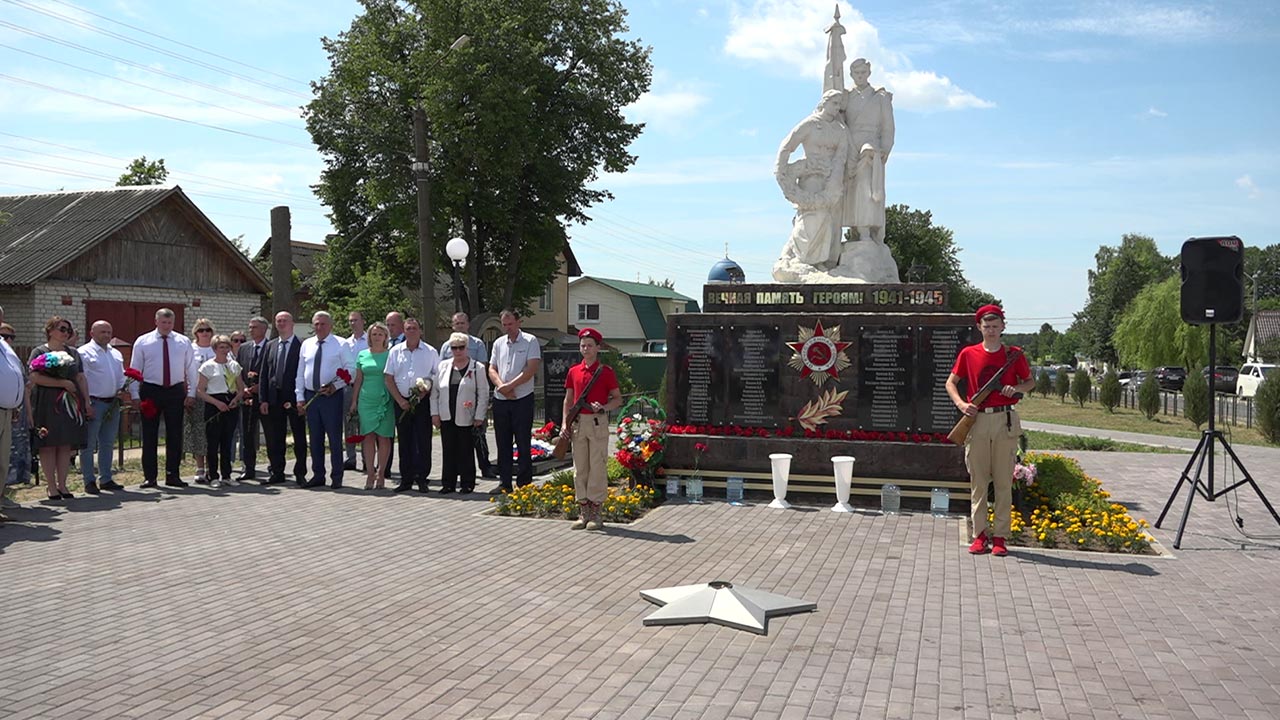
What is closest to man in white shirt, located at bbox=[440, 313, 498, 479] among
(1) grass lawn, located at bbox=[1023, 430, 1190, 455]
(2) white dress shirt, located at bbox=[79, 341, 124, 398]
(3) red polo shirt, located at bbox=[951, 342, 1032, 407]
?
(2) white dress shirt, located at bbox=[79, 341, 124, 398]

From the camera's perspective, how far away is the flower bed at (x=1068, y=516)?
824cm

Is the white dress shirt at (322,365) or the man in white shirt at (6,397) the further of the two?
the white dress shirt at (322,365)

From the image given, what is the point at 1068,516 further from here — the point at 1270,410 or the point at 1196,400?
the point at 1196,400

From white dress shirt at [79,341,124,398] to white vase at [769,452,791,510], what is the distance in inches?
283

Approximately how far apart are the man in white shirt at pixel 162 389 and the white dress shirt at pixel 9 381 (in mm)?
1847

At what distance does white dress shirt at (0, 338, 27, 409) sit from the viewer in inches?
359

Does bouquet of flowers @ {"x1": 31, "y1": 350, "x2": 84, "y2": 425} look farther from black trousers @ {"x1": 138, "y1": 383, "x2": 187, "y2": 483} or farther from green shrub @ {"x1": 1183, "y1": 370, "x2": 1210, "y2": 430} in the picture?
green shrub @ {"x1": 1183, "y1": 370, "x2": 1210, "y2": 430}

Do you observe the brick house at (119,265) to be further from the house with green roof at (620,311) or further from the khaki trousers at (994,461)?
the house with green roof at (620,311)

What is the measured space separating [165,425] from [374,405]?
8.00 ft

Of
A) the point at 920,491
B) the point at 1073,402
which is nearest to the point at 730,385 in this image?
the point at 920,491

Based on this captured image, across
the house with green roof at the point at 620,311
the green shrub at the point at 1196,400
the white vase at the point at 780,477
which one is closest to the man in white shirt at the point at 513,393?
the white vase at the point at 780,477

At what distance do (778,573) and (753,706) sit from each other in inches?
108

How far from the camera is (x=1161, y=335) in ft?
205

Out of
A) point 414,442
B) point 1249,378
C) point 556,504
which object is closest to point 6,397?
point 414,442
